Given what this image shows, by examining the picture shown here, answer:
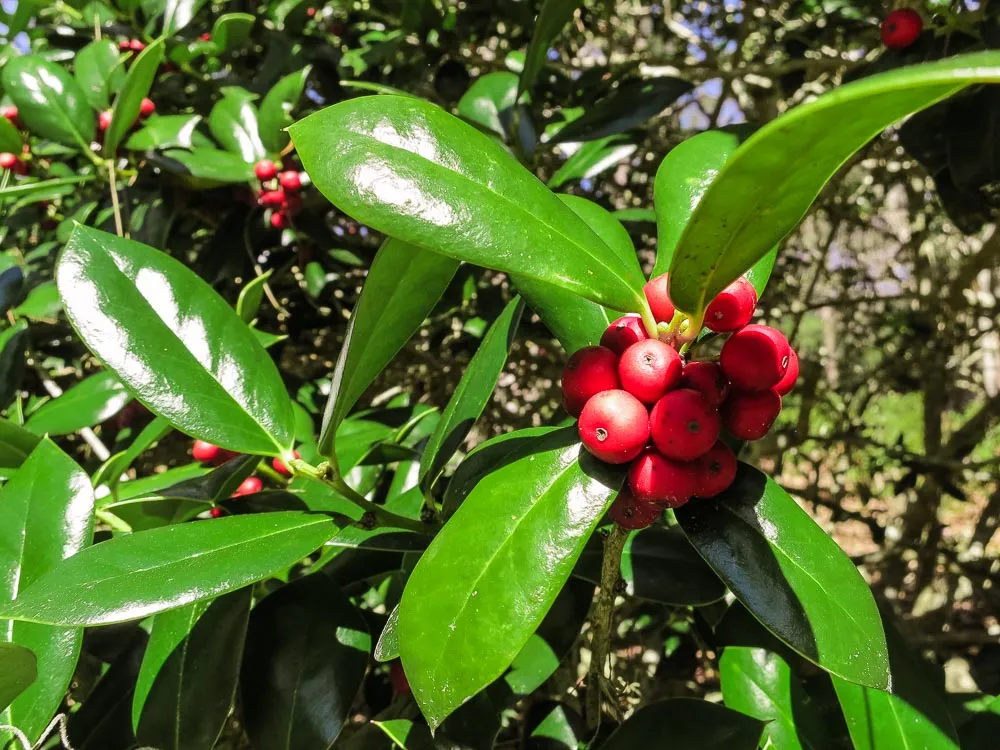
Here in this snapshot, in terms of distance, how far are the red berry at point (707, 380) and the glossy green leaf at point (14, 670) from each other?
23.6 inches

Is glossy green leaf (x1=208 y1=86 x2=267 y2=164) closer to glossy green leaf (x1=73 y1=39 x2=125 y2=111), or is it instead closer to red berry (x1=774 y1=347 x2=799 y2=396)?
glossy green leaf (x1=73 y1=39 x2=125 y2=111)

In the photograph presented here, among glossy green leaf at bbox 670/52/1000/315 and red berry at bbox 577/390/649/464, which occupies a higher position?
glossy green leaf at bbox 670/52/1000/315

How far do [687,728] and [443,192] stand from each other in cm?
70

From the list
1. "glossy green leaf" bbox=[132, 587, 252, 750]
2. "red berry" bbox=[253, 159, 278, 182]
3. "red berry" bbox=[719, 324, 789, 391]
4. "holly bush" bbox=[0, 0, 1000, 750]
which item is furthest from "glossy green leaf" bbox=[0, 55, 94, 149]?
"red berry" bbox=[719, 324, 789, 391]

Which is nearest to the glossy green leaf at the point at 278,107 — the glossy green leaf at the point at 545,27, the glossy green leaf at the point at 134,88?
the glossy green leaf at the point at 134,88

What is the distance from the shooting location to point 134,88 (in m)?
1.26

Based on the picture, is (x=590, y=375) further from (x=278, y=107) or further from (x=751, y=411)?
(x=278, y=107)

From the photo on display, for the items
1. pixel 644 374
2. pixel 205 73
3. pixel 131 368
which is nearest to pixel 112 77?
pixel 205 73

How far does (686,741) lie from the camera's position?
870 mm

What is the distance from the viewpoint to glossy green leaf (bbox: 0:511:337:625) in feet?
1.98

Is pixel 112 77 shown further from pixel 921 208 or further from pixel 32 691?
pixel 921 208

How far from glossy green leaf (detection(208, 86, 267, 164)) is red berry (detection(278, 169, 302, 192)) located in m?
0.06

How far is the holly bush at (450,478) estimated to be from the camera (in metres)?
0.55

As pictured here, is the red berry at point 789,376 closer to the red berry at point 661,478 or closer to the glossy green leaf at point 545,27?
the red berry at point 661,478
